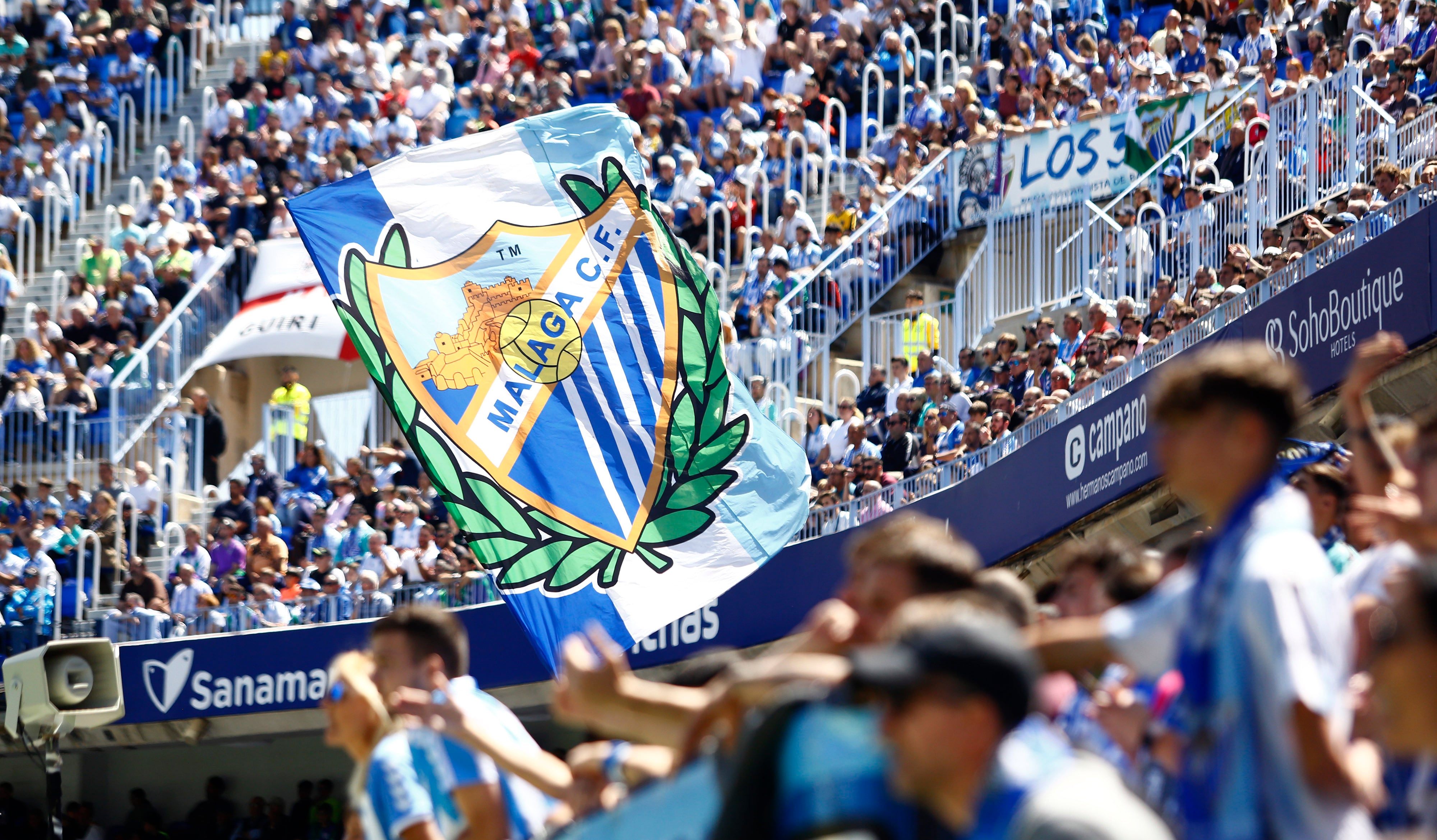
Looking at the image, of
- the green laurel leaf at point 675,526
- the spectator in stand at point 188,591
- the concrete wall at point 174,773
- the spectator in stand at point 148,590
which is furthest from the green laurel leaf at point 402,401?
the concrete wall at point 174,773

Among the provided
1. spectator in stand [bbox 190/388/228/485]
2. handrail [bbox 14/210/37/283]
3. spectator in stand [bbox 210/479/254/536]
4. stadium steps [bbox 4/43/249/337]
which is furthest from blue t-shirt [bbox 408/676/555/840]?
handrail [bbox 14/210/37/283]

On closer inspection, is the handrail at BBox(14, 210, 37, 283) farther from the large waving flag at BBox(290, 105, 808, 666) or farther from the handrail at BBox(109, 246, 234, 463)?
the large waving flag at BBox(290, 105, 808, 666)

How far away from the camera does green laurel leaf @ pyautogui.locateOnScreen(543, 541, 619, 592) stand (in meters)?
9.23

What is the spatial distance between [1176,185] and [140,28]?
606 inches

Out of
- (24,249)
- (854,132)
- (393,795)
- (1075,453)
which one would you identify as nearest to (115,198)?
(24,249)

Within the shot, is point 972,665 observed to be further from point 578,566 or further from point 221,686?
point 221,686

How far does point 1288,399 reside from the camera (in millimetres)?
3348

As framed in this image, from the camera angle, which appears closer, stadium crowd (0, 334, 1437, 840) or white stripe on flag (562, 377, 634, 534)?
stadium crowd (0, 334, 1437, 840)

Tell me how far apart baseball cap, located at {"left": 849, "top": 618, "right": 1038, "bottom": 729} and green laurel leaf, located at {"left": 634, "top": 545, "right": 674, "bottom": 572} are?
6539 millimetres

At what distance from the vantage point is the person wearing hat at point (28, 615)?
52.2 ft

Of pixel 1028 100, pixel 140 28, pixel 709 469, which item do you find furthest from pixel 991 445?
pixel 140 28

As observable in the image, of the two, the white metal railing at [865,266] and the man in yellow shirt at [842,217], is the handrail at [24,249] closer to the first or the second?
the man in yellow shirt at [842,217]

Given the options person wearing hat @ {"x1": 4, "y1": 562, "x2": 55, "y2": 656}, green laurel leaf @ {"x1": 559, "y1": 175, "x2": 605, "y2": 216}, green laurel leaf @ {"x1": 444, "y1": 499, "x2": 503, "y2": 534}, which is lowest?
person wearing hat @ {"x1": 4, "y1": 562, "x2": 55, "y2": 656}

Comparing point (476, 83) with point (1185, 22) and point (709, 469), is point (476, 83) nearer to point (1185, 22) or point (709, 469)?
point (1185, 22)
